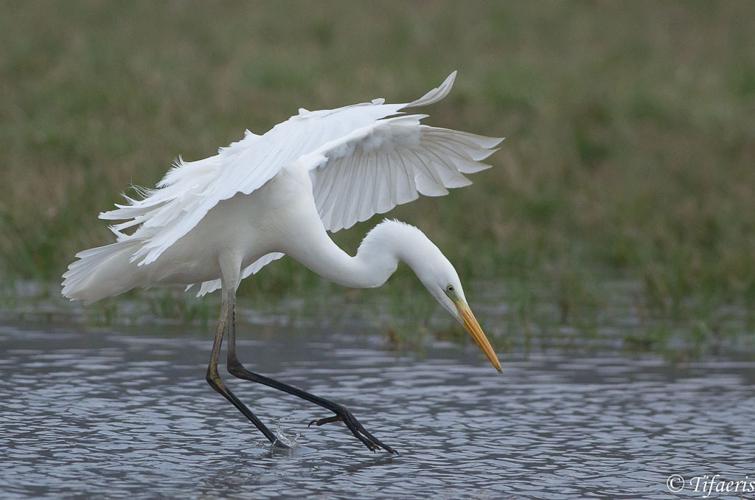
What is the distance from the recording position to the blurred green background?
10.8 m

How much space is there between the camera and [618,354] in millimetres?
8727

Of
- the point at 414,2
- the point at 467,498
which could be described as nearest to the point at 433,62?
the point at 414,2

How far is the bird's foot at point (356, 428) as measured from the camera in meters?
6.49

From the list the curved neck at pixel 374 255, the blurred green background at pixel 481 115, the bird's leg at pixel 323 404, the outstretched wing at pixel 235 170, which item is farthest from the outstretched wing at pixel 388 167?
the blurred green background at pixel 481 115

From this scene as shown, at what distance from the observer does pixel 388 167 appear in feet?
24.4

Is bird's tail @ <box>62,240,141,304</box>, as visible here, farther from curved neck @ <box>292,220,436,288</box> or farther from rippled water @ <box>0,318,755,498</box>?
curved neck @ <box>292,220,436,288</box>

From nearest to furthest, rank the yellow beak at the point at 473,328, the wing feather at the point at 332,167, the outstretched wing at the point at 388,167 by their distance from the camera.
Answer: the wing feather at the point at 332,167 < the yellow beak at the point at 473,328 < the outstretched wing at the point at 388,167

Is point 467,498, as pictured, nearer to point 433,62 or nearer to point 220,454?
point 220,454

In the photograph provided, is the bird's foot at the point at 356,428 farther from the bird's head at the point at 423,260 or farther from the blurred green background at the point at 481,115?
→ the blurred green background at the point at 481,115

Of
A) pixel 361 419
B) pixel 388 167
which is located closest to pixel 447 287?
pixel 361 419

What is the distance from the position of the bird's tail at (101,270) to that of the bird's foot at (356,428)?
3.76 ft

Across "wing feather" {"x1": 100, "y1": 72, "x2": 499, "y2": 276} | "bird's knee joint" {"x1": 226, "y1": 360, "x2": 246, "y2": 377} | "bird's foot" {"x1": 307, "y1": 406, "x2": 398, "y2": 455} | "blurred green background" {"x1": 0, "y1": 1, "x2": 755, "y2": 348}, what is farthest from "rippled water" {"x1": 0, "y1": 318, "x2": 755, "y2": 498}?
"blurred green background" {"x1": 0, "y1": 1, "x2": 755, "y2": 348}

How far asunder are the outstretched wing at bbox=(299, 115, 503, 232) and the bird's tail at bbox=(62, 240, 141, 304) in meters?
0.94

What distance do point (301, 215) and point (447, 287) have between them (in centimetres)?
75
